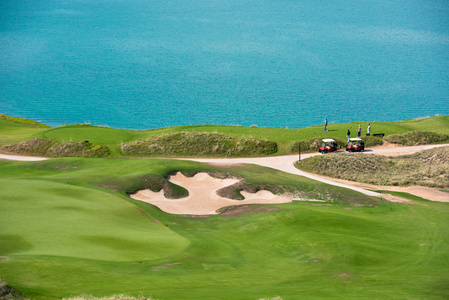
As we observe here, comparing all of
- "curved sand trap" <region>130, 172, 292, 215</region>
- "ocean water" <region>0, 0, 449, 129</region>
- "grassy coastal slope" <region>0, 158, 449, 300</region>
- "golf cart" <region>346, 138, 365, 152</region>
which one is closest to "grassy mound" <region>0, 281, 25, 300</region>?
"grassy coastal slope" <region>0, 158, 449, 300</region>

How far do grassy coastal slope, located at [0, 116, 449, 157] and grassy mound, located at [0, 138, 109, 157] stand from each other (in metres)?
1.24

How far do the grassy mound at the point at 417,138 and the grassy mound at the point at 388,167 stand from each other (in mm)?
5566

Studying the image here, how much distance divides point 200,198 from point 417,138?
3837 centimetres

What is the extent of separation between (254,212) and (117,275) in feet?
62.4

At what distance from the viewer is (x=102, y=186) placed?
41250 mm

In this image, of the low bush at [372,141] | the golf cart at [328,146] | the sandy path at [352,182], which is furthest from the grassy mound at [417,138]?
the golf cart at [328,146]

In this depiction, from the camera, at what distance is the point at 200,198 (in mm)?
43250

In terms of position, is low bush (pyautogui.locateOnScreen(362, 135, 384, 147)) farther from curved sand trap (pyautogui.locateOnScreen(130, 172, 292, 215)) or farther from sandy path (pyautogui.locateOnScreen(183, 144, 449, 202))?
curved sand trap (pyautogui.locateOnScreen(130, 172, 292, 215))

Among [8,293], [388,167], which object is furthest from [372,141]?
[8,293]

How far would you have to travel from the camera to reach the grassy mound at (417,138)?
65.9m

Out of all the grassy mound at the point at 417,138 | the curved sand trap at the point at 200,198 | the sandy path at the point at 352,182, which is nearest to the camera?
the curved sand trap at the point at 200,198

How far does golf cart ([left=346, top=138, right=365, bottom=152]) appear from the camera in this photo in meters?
62.2

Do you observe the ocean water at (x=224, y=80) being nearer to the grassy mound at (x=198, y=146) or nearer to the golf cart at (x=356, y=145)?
the grassy mound at (x=198, y=146)

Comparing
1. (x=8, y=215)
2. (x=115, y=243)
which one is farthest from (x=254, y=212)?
(x=8, y=215)
